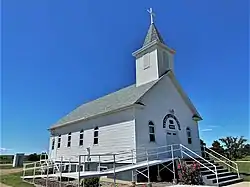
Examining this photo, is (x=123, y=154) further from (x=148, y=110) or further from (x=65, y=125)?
(x=65, y=125)

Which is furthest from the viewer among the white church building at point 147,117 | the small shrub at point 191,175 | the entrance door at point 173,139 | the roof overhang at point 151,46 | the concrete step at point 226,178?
the roof overhang at point 151,46

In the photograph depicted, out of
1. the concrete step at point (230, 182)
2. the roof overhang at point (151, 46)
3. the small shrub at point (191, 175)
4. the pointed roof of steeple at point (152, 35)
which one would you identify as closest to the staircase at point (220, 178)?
the concrete step at point (230, 182)

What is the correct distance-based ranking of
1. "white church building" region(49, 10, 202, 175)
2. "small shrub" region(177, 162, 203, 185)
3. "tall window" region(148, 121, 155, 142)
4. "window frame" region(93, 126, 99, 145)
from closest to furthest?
"small shrub" region(177, 162, 203, 185), "white church building" region(49, 10, 202, 175), "tall window" region(148, 121, 155, 142), "window frame" region(93, 126, 99, 145)

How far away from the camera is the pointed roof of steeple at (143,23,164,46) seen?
20.2m

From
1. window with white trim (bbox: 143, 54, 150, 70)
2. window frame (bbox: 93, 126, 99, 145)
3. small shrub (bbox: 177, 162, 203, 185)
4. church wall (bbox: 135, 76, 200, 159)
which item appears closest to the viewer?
small shrub (bbox: 177, 162, 203, 185)

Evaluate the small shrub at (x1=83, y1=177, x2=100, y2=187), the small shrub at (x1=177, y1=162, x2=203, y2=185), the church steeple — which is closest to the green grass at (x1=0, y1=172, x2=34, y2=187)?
the small shrub at (x1=83, y1=177, x2=100, y2=187)

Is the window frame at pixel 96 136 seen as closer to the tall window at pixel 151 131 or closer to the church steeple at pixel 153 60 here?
the tall window at pixel 151 131

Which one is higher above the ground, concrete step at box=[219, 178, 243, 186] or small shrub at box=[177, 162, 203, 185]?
small shrub at box=[177, 162, 203, 185]

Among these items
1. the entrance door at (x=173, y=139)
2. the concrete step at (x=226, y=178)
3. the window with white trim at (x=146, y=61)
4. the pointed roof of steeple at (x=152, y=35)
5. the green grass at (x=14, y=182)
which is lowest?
the green grass at (x=14, y=182)

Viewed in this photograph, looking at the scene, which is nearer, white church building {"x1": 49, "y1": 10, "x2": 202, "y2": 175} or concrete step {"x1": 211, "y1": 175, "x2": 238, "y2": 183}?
concrete step {"x1": 211, "y1": 175, "x2": 238, "y2": 183}

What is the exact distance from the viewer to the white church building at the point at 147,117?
51.7 ft

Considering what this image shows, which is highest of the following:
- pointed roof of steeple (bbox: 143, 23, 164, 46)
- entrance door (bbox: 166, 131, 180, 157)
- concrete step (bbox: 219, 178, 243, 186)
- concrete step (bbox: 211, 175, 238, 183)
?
pointed roof of steeple (bbox: 143, 23, 164, 46)

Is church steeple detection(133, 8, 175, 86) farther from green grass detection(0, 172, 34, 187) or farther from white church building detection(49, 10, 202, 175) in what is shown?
green grass detection(0, 172, 34, 187)

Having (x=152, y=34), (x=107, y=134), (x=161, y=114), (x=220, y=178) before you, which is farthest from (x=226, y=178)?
(x=152, y=34)
